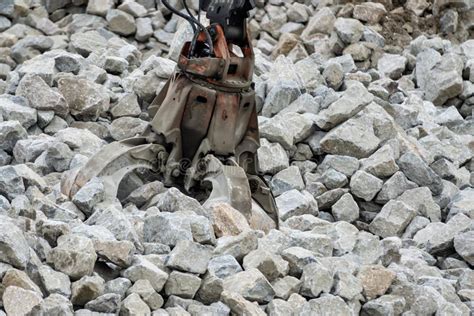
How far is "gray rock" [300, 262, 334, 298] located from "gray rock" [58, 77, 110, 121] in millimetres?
2501

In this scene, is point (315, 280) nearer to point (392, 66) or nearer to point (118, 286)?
point (118, 286)

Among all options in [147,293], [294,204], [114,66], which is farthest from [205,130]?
[114,66]

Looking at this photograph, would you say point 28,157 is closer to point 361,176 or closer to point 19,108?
point 19,108

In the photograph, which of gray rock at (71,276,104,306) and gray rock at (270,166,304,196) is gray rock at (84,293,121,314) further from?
gray rock at (270,166,304,196)

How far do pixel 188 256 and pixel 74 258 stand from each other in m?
0.44

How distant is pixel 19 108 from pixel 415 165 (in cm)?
227

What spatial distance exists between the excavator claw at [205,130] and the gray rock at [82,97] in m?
1.13

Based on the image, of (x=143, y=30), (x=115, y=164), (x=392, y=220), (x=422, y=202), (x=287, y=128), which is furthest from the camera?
(x=143, y=30)

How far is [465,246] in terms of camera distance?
521cm

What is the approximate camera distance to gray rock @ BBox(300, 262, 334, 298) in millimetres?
4121

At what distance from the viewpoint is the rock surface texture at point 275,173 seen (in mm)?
3805

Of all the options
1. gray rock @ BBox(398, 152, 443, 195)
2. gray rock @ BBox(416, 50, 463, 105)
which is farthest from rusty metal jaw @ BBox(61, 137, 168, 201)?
gray rock @ BBox(416, 50, 463, 105)

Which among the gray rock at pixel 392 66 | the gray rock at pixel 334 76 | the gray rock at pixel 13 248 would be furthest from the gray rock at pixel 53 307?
the gray rock at pixel 392 66

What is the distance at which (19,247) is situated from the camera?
3.58 metres
